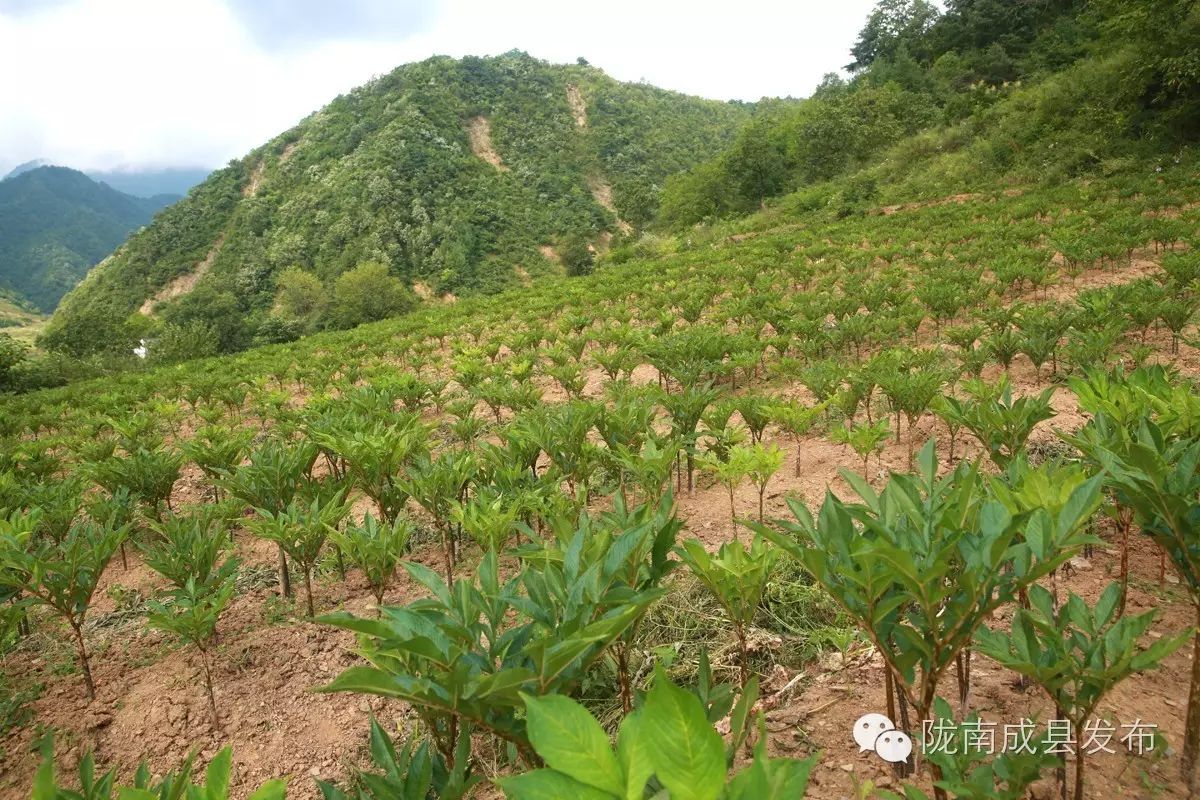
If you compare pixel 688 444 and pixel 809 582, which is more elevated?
pixel 688 444

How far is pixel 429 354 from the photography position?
511 inches

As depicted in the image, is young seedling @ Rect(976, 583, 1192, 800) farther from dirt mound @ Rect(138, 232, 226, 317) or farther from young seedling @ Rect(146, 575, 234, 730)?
dirt mound @ Rect(138, 232, 226, 317)

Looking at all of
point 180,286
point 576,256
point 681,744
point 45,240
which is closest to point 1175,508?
point 681,744

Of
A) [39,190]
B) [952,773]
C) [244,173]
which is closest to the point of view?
[952,773]

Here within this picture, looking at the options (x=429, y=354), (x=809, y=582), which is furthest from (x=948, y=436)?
(x=429, y=354)

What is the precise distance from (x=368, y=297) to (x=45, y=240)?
500 feet

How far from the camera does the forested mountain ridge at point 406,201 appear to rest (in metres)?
51.8

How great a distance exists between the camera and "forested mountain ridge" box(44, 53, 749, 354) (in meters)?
51.8

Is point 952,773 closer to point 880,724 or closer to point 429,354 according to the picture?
point 880,724

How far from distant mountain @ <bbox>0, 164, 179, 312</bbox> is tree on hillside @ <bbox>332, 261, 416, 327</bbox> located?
9096 centimetres

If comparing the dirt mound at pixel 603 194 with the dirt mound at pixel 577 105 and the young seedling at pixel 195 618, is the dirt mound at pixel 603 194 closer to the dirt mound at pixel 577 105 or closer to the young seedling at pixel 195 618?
the dirt mound at pixel 577 105

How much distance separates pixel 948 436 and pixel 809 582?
2.99 meters

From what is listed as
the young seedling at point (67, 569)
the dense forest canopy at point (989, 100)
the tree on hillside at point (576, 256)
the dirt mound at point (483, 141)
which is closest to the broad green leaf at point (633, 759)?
the young seedling at point (67, 569)

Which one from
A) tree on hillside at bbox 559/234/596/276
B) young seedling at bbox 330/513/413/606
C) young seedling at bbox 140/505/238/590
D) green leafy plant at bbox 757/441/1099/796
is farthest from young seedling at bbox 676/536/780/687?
tree on hillside at bbox 559/234/596/276
